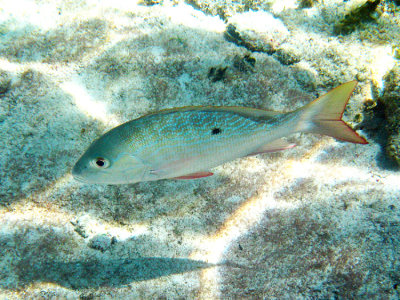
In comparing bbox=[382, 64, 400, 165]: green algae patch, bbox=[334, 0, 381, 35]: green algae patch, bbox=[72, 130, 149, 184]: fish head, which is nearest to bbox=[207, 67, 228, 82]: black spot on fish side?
bbox=[72, 130, 149, 184]: fish head

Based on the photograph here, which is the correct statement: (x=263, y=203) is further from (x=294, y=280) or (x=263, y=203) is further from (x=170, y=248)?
(x=170, y=248)

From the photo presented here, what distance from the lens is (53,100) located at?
303cm

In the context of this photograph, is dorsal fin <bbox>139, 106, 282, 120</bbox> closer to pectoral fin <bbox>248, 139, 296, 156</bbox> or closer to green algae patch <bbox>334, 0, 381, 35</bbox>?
pectoral fin <bbox>248, 139, 296, 156</bbox>

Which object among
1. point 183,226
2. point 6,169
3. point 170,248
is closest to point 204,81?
point 183,226

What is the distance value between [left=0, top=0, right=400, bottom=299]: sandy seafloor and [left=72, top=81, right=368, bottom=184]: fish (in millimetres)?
875

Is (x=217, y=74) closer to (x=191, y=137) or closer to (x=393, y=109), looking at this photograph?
(x=191, y=137)

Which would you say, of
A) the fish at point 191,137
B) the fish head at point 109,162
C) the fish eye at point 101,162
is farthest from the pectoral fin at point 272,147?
the fish eye at point 101,162

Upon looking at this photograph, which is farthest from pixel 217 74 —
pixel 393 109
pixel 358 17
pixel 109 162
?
pixel 358 17

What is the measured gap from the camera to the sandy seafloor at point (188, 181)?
215 cm

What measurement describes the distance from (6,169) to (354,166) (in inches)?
169

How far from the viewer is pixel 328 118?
74.6 inches

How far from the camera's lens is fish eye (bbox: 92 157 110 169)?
69.7 inches

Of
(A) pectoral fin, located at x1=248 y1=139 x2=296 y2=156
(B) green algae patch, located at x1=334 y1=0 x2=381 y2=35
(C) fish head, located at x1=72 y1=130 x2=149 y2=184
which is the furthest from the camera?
(B) green algae patch, located at x1=334 y1=0 x2=381 y2=35

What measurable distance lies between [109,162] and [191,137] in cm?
71
